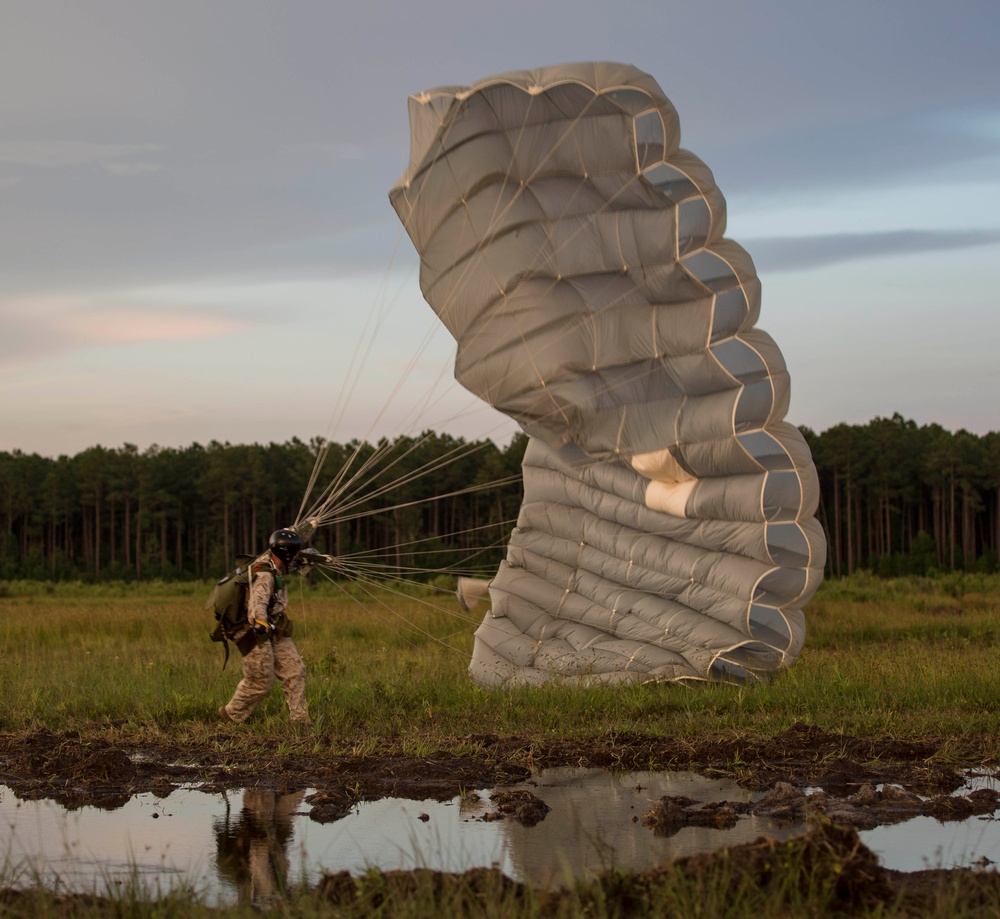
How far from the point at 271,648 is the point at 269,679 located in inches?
8.5

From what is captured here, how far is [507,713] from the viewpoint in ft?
27.5

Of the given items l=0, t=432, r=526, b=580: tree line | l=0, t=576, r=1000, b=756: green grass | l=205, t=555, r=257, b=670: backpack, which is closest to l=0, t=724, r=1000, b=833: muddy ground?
l=0, t=576, r=1000, b=756: green grass

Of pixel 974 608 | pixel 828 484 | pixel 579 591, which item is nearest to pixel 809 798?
pixel 579 591

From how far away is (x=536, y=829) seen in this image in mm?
5391

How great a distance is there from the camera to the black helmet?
837 cm

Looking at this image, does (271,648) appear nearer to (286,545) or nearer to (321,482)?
(286,545)

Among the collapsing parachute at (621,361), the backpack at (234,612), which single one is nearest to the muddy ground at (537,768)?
the backpack at (234,612)

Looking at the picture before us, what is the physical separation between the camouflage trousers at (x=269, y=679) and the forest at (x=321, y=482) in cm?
4901

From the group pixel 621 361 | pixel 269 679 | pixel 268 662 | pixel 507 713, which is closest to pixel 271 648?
pixel 268 662

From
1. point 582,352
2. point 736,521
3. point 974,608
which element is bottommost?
point 974,608

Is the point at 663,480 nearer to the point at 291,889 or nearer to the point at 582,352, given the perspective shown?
the point at 582,352

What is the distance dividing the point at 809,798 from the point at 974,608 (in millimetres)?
17667

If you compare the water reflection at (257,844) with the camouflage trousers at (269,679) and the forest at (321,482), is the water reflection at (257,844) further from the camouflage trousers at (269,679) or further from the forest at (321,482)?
the forest at (321,482)

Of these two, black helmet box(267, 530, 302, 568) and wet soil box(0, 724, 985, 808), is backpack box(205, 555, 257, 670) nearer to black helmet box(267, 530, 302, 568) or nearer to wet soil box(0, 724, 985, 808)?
black helmet box(267, 530, 302, 568)
